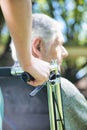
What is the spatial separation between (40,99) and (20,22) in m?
1.09

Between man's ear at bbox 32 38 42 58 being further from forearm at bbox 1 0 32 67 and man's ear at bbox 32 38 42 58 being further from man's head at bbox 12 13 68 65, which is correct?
forearm at bbox 1 0 32 67

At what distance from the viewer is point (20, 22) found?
1.50 metres

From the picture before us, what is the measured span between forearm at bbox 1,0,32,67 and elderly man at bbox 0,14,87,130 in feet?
2.62

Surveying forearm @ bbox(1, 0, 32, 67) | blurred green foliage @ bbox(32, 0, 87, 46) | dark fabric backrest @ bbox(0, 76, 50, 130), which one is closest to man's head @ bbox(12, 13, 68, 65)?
dark fabric backrest @ bbox(0, 76, 50, 130)

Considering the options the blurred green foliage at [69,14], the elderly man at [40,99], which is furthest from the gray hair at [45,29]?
the blurred green foliage at [69,14]

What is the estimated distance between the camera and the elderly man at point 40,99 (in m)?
2.49

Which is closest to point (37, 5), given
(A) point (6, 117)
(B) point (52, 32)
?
(B) point (52, 32)

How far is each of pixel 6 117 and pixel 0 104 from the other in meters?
0.58

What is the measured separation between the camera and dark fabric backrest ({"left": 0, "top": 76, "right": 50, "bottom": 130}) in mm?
2473

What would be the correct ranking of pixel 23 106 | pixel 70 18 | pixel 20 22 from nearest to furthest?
pixel 20 22 < pixel 23 106 < pixel 70 18

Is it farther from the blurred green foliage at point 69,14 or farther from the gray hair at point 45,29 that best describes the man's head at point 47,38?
the blurred green foliage at point 69,14

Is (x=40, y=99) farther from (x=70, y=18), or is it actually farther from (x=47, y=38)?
(x=70, y=18)

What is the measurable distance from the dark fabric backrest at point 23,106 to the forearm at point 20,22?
0.91 meters

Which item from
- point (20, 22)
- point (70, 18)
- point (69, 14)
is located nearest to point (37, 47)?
point (20, 22)
